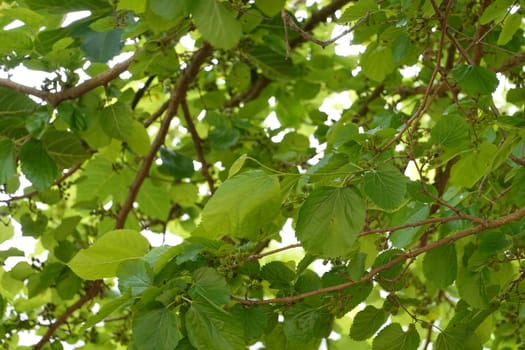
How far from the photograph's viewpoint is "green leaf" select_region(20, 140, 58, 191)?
5.74 feet

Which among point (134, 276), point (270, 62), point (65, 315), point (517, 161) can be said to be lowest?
point (134, 276)

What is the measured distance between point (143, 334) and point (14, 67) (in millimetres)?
885

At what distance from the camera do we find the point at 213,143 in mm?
2246

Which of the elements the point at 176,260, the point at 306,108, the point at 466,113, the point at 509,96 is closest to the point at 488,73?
the point at 466,113

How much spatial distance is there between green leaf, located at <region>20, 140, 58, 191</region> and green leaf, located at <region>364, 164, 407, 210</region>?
2.69ft

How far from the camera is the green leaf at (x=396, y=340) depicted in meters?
1.36

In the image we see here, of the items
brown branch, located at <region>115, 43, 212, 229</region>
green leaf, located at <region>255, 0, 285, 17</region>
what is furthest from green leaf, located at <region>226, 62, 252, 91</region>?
green leaf, located at <region>255, 0, 285, 17</region>

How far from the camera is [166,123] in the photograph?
215cm

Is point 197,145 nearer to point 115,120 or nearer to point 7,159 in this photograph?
point 115,120

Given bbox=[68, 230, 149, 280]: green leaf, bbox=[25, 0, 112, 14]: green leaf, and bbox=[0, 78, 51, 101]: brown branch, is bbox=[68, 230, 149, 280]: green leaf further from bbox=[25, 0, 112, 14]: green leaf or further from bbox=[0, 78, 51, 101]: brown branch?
bbox=[25, 0, 112, 14]: green leaf

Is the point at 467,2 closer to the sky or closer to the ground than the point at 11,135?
closer to the sky

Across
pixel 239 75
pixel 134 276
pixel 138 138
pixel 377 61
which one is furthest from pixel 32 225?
pixel 134 276

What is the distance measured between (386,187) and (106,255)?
395 mm

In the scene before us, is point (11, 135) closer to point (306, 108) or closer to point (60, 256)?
point (60, 256)
